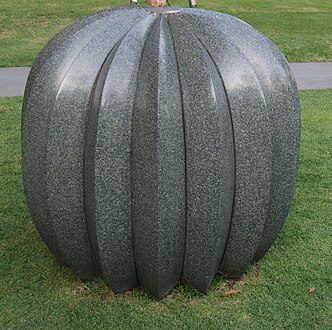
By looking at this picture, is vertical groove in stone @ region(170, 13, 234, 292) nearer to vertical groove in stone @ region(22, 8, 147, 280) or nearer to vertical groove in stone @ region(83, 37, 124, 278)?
vertical groove in stone @ region(83, 37, 124, 278)

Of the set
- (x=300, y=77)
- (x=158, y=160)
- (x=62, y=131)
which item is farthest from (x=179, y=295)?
(x=300, y=77)

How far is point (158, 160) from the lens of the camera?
12.4 ft

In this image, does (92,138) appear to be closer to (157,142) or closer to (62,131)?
(62,131)

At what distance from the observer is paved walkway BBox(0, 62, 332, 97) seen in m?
9.66

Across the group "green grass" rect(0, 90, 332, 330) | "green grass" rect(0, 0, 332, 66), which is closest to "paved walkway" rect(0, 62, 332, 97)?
"green grass" rect(0, 0, 332, 66)

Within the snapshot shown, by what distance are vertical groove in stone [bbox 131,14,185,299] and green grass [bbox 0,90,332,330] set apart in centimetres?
43

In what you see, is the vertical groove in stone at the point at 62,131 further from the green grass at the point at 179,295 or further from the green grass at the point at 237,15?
the green grass at the point at 237,15

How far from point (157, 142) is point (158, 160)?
0.39 ft

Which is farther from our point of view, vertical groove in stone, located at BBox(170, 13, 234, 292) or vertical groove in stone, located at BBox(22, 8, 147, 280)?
vertical groove in stone, located at BBox(22, 8, 147, 280)

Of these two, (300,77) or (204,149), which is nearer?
(204,149)

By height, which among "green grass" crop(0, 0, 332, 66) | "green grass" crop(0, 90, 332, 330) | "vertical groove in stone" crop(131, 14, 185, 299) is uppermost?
"vertical groove in stone" crop(131, 14, 185, 299)

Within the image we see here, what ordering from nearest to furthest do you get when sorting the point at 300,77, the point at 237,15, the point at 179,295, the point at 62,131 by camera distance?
the point at 62,131
the point at 179,295
the point at 300,77
the point at 237,15

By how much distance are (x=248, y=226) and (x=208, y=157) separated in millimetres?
680

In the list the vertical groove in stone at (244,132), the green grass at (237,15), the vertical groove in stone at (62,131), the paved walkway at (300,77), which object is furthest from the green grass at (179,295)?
the green grass at (237,15)
